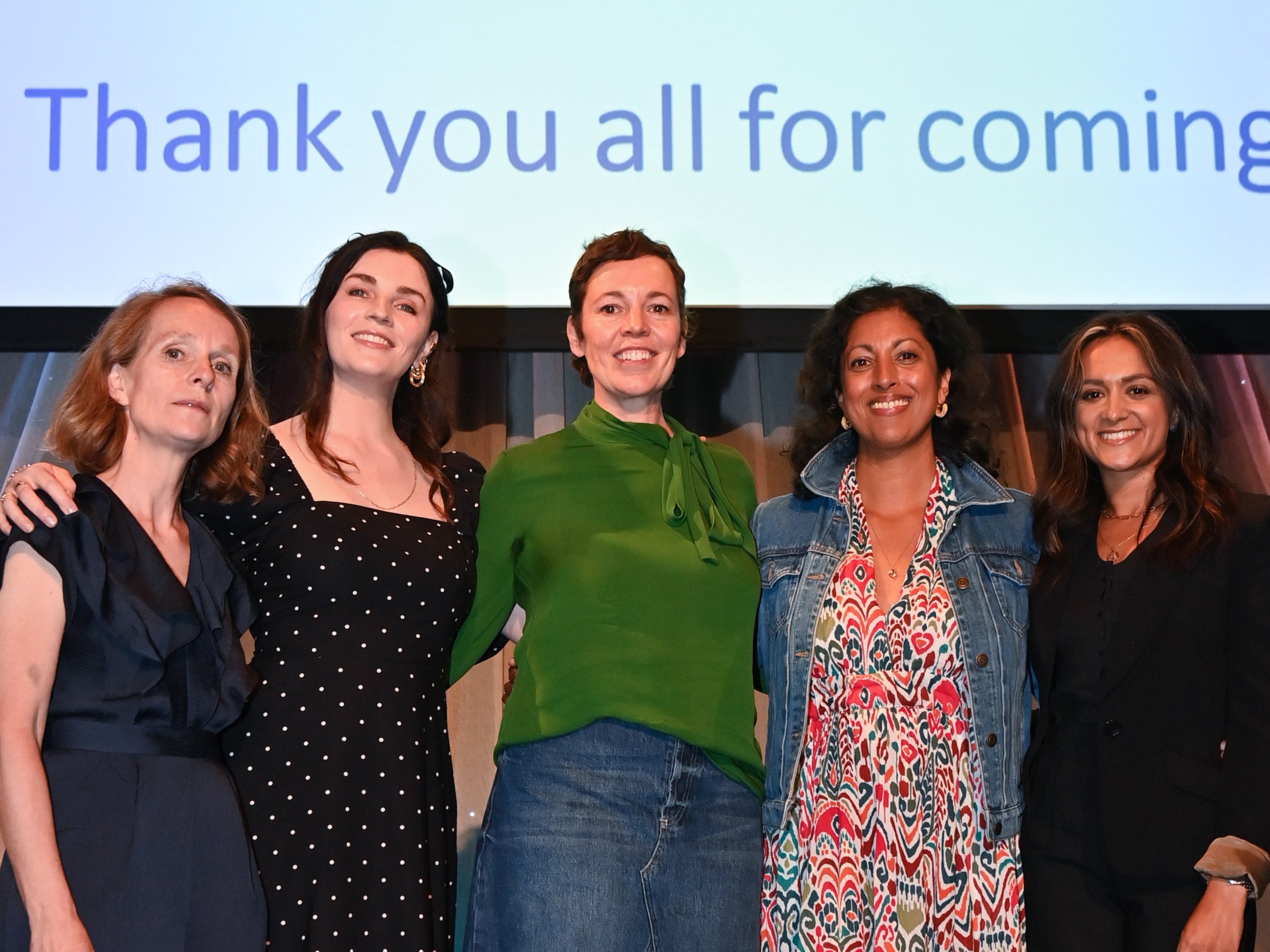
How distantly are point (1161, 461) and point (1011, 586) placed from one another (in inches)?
13.6

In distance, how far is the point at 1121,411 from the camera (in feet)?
7.98

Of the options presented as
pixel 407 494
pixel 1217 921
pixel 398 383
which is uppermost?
pixel 398 383

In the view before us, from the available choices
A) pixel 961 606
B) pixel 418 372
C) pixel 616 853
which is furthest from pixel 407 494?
pixel 961 606

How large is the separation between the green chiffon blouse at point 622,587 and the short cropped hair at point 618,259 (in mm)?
205

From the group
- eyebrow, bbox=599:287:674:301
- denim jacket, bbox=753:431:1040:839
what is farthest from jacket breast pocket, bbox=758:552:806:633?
eyebrow, bbox=599:287:674:301

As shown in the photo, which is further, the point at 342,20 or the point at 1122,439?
the point at 342,20

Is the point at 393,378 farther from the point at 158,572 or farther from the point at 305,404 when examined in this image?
the point at 158,572

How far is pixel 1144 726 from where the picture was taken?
2.21m

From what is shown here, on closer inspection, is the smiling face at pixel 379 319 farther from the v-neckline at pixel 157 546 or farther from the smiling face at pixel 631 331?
the v-neckline at pixel 157 546

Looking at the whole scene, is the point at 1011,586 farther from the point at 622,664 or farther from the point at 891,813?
the point at 622,664

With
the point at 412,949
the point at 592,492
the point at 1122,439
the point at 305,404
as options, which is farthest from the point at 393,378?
the point at 1122,439

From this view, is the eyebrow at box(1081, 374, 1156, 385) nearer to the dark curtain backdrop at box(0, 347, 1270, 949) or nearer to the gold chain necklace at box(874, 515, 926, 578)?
the gold chain necklace at box(874, 515, 926, 578)

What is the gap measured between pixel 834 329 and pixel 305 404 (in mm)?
1053

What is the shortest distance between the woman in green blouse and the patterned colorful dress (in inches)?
3.5
